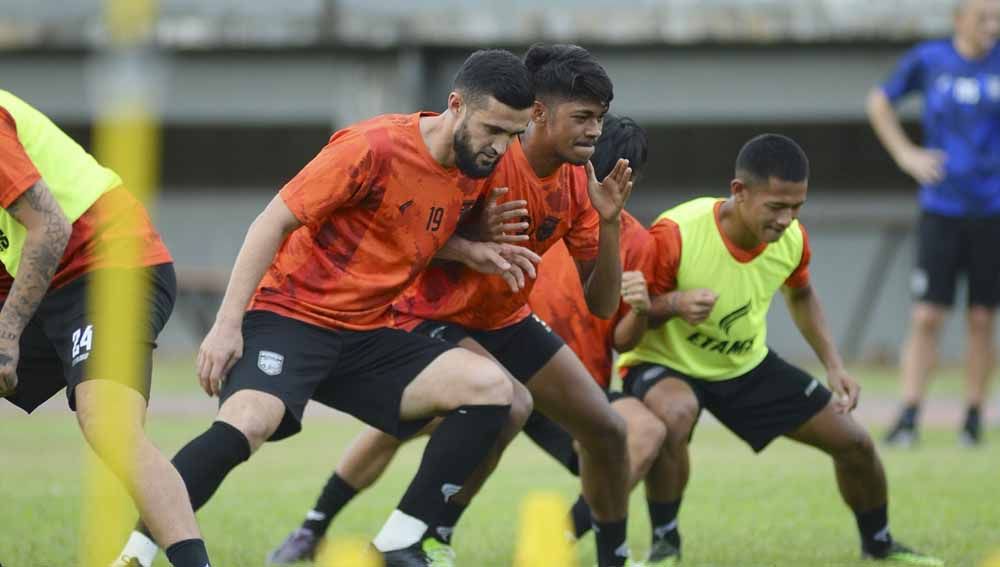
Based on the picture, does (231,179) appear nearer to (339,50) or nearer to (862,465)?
(339,50)

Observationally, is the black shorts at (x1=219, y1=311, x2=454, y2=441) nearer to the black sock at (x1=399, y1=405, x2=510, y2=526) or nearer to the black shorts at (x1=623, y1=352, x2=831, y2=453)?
the black sock at (x1=399, y1=405, x2=510, y2=526)

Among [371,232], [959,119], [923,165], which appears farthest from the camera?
[959,119]

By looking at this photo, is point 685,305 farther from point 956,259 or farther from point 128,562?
point 956,259

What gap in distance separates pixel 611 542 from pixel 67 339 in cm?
221

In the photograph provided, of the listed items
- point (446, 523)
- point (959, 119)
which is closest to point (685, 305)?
point (446, 523)

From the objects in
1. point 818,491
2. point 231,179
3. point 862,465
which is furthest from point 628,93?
point 862,465

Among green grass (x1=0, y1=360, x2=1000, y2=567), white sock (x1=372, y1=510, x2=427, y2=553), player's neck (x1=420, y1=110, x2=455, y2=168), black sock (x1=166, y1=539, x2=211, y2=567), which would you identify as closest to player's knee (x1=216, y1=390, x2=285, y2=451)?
black sock (x1=166, y1=539, x2=211, y2=567)

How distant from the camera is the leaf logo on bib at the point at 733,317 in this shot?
6.61 m

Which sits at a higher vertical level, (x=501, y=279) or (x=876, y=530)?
(x=501, y=279)

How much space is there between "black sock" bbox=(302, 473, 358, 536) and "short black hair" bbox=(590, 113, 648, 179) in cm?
178

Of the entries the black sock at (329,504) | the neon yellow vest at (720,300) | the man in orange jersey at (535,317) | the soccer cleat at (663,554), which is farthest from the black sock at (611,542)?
the black sock at (329,504)

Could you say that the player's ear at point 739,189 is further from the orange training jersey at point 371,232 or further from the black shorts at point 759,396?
the orange training jersey at point 371,232

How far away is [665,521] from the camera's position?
261 inches

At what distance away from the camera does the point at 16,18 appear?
1902 centimetres
